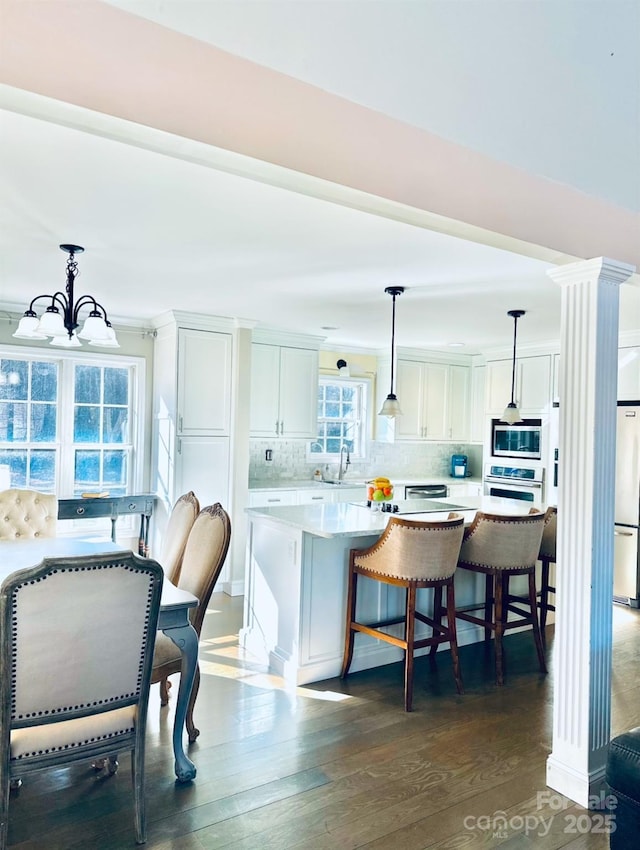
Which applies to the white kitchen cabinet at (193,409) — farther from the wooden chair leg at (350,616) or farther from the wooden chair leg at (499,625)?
the wooden chair leg at (499,625)

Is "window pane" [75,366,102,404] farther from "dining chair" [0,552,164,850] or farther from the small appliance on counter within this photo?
the small appliance on counter

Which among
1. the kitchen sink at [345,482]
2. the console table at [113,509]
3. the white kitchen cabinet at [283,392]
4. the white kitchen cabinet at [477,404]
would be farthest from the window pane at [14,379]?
the white kitchen cabinet at [477,404]

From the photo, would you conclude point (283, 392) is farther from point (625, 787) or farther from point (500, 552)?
point (625, 787)

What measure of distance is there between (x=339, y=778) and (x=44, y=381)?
13.2ft

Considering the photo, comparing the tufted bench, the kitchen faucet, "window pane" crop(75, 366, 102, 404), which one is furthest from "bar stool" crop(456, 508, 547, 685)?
"window pane" crop(75, 366, 102, 404)

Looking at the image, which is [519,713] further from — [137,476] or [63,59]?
[137,476]

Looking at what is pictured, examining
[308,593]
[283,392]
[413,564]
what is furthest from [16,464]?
[413,564]

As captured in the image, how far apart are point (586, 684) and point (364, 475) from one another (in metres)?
4.78

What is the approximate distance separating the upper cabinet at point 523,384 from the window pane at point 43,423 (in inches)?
176

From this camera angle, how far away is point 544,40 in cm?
148

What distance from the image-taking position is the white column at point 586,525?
2.18 meters

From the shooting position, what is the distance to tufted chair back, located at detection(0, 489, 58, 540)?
3510 mm

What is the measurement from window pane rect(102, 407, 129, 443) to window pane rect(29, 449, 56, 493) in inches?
18.7

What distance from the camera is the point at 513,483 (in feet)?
19.8
